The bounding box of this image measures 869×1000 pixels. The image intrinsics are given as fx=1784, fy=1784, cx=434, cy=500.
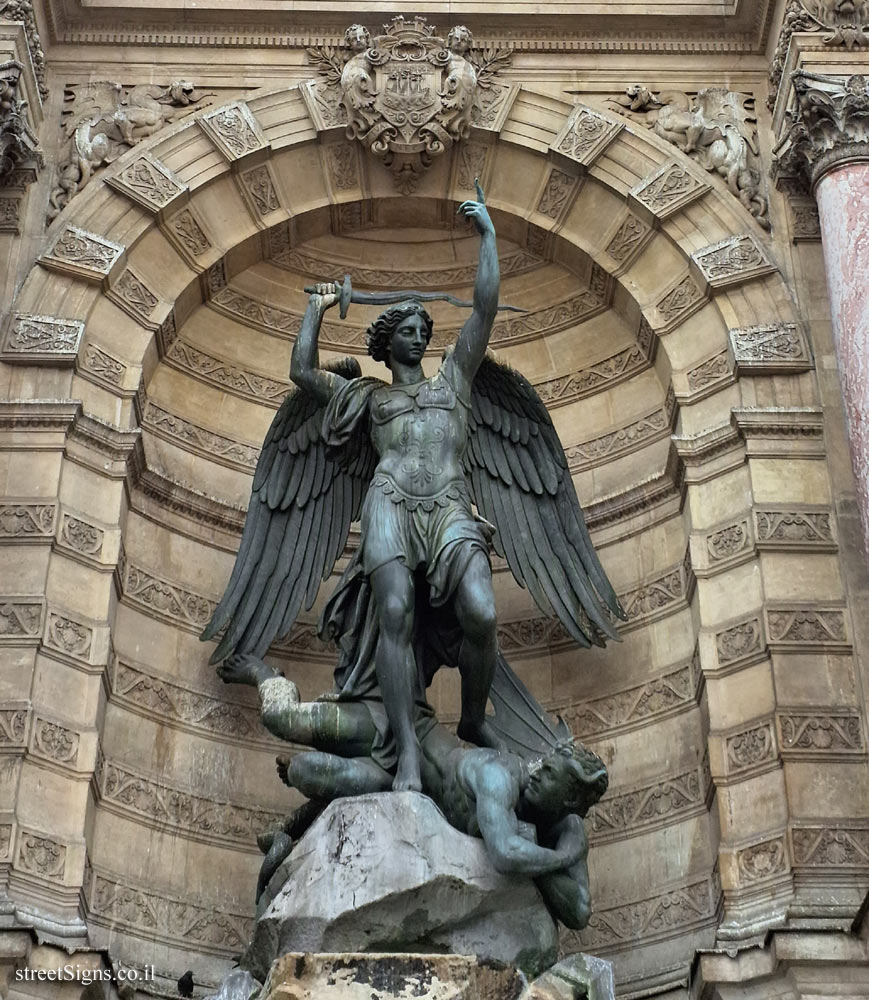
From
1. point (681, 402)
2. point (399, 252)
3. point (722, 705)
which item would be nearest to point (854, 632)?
point (722, 705)

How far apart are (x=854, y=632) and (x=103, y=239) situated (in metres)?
5.29

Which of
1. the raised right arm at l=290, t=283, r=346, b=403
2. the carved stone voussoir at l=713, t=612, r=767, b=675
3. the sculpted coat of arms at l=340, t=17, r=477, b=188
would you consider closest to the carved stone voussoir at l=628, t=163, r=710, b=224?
the sculpted coat of arms at l=340, t=17, r=477, b=188

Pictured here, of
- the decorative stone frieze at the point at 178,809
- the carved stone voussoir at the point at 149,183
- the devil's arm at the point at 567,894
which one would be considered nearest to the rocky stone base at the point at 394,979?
the devil's arm at the point at 567,894

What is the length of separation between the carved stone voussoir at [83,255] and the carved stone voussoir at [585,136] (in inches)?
119

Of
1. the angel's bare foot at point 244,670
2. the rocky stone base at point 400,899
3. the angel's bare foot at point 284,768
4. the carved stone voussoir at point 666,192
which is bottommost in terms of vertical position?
the rocky stone base at point 400,899

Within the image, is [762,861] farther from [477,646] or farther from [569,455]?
[569,455]

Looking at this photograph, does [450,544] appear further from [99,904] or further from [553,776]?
[99,904]

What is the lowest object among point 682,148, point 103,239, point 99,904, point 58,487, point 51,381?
point 99,904

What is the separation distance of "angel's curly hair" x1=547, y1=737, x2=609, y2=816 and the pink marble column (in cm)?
239

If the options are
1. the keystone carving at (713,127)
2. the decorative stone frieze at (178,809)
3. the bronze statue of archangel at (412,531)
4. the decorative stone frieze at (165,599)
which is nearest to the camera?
the bronze statue of archangel at (412,531)

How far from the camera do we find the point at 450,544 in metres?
9.24

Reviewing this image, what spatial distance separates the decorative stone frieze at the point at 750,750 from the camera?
9789 millimetres

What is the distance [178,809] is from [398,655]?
2.18 m

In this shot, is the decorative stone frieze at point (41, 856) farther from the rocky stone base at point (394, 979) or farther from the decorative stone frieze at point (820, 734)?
the decorative stone frieze at point (820, 734)
